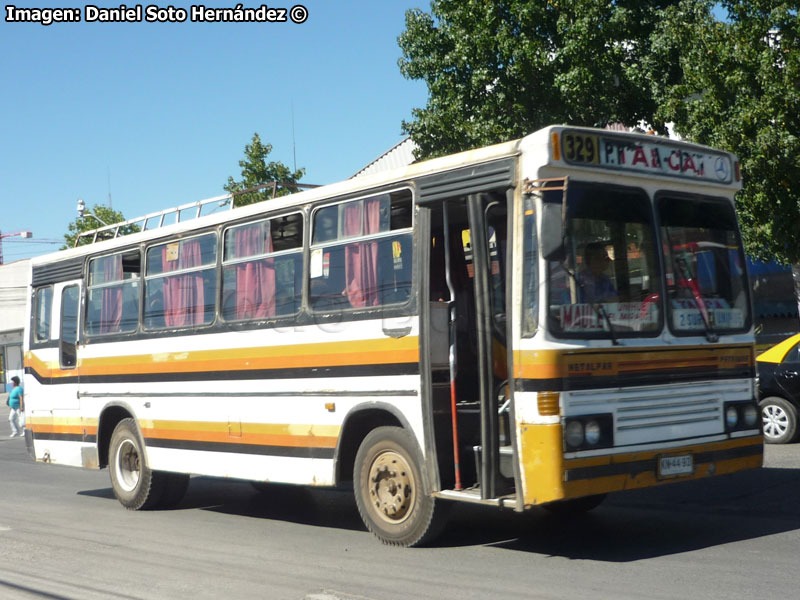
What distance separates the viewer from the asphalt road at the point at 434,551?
272 inches

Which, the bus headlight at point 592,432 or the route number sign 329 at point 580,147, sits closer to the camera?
the bus headlight at point 592,432

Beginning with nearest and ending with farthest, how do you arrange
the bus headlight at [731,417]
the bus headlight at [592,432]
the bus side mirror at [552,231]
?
1. the bus side mirror at [552,231]
2. the bus headlight at [592,432]
3. the bus headlight at [731,417]

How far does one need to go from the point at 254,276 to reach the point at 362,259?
1.71 meters

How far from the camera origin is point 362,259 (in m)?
8.87

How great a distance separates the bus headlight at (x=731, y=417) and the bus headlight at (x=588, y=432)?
4.24 feet

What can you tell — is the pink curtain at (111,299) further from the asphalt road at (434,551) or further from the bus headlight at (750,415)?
the bus headlight at (750,415)

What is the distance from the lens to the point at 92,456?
1259 cm

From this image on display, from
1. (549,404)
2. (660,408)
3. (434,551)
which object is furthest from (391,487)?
(660,408)

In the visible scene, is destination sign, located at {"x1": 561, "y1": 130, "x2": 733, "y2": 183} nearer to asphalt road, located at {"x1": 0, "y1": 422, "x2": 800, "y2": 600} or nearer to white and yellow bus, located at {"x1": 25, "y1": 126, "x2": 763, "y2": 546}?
white and yellow bus, located at {"x1": 25, "y1": 126, "x2": 763, "y2": 546}

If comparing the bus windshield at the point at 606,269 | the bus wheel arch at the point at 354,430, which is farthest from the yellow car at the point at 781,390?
the bus wheel arch at the point at 354,430

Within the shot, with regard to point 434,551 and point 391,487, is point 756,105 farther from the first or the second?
point 434,551

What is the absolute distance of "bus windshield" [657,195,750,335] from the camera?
7.96 metres

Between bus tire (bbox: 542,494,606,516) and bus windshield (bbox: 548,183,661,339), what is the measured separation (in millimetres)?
2456

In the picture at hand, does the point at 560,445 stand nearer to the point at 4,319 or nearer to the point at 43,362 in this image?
the point at 43,362
